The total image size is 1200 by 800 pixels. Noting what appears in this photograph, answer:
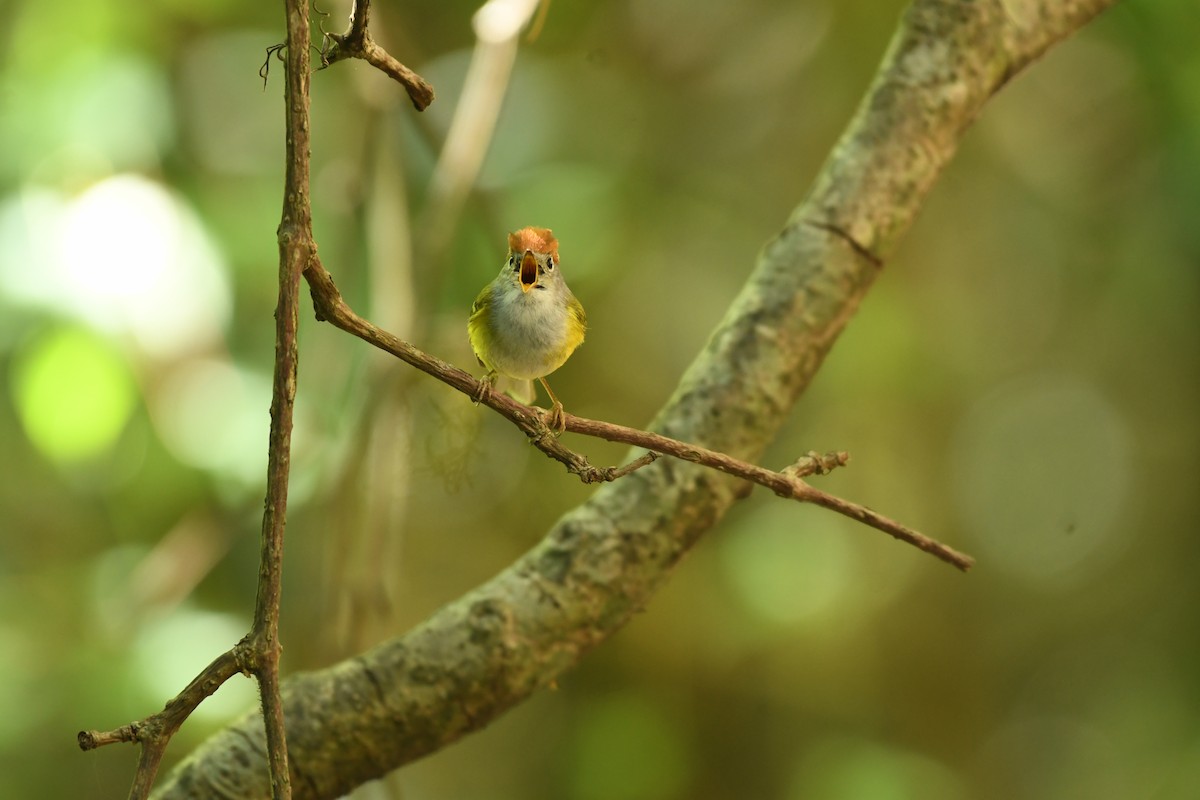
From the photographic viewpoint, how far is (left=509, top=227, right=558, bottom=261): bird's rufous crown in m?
1.04

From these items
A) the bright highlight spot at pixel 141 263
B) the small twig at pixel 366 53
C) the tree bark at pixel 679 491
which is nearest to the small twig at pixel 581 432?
the small twig at pixel 366 53

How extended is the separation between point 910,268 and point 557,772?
156 cm

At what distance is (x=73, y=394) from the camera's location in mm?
1863

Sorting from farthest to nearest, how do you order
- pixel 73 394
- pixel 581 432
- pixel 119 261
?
pixel 119 261 → pixel 73 394 → pixel 581 432

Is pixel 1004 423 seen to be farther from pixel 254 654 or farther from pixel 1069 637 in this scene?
pixel 254 654

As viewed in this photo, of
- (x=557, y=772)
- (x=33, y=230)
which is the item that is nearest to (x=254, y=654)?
(x=33, y=230)

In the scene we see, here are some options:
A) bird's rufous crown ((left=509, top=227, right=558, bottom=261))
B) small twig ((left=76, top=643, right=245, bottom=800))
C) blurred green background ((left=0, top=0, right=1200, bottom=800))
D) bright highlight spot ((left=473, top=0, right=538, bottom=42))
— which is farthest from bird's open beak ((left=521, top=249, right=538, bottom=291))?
blurred green background ((left=0, top=0, right=1200, bottom=800))

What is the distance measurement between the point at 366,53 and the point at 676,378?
200 cm

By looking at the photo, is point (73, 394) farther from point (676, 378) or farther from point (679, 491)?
point (676, 378)

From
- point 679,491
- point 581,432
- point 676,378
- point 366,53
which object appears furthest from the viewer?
point 676,378

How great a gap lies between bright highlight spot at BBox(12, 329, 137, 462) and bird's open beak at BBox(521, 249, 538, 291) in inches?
45.5

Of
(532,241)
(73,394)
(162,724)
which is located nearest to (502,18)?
(532,241)

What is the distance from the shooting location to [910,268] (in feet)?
8.94

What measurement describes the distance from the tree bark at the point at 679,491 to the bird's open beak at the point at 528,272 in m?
0.36
